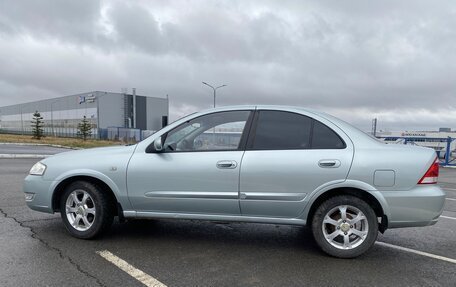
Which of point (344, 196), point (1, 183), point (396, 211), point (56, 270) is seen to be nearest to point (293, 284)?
point (344, 196)

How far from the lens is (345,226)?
3.82m

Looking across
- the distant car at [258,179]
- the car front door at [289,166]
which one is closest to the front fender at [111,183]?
the distant car at [258,179]

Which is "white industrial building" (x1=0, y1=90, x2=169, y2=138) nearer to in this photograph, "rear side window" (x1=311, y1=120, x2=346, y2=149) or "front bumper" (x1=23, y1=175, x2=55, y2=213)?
"front bumper" (x1=23, y1=175, x2=55, y2=213)

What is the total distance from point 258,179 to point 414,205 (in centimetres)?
168

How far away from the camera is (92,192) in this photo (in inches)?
166

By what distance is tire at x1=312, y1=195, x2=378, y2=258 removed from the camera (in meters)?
3.78

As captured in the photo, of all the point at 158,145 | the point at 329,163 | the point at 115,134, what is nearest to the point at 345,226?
the point at 329,163

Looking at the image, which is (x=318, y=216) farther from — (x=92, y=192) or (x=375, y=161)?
(x=92, y=192)

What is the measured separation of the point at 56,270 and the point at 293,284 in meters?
2.33

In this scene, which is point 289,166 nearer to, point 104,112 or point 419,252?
point 419,252

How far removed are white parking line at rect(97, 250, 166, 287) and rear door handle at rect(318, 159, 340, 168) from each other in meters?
2.03

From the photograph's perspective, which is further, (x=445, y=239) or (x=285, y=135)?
(x=445, y=239)

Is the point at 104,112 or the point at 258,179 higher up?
the point at 104,112

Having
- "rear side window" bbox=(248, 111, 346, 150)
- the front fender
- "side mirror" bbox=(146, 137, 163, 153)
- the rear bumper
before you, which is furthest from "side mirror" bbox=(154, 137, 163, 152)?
the rear bumper
